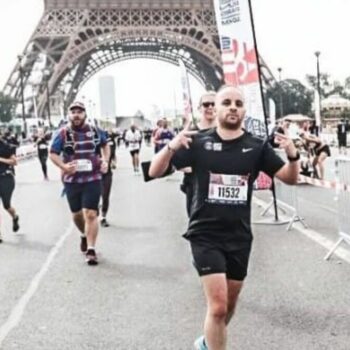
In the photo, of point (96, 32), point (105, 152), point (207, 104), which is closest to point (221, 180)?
point (207, 104)

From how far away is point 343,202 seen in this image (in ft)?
26.5

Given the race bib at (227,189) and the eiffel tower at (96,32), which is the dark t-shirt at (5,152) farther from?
the eiffel tower at (96,32)

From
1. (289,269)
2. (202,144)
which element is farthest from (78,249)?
(202,144)

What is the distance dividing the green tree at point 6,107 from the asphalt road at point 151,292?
64.9m

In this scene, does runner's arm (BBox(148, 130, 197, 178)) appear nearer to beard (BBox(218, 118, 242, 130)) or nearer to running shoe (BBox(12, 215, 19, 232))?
beard (BBox(218, 118, 242, 130))

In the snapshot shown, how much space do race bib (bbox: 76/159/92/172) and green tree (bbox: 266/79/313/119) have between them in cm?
7076

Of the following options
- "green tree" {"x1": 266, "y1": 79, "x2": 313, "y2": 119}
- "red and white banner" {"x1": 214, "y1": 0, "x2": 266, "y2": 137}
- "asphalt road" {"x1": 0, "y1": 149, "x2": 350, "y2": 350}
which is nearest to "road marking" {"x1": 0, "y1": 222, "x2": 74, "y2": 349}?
"asphalt road" {"x1": 0, "y1": 149, "x2": 350, "y2": 350}

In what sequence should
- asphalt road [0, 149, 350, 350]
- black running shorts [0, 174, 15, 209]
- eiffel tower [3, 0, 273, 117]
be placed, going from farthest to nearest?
eiffel tower [3, 0, 273, 117] < black running shorts [0, 174, 15, 209] < asphalt road [0, 149, 350, 350]

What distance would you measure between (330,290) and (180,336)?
74.0 inches

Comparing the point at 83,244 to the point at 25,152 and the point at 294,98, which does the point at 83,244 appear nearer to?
the point at 25,152

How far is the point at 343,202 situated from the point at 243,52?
136 inches

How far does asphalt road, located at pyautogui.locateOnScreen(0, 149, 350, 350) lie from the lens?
499 cm

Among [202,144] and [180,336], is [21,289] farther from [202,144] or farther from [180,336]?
[202,144]

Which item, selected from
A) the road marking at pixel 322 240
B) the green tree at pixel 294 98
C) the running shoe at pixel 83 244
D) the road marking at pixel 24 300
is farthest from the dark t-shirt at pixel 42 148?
the green tree at pixel 294 98
